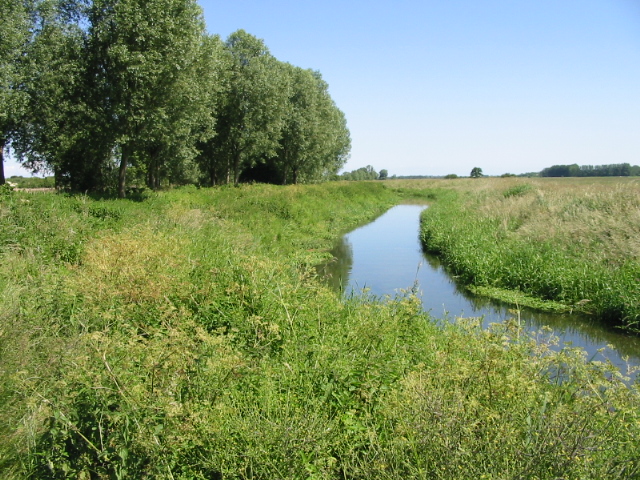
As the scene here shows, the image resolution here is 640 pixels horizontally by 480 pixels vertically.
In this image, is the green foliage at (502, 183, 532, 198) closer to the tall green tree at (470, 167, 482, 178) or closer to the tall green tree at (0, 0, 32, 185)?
the tall green tree at (0, 0, 32, 185)

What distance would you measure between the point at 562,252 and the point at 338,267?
6.08 meters

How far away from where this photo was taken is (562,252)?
1247 cm

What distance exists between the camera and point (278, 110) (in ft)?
103

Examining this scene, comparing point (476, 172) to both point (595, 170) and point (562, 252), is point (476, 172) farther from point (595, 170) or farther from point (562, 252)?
point (562, 252)

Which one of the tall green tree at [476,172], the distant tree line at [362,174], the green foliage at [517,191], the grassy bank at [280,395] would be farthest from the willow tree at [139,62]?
the tall green tree at [476,172]

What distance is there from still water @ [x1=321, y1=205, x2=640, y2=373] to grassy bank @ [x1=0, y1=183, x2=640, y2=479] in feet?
2.60

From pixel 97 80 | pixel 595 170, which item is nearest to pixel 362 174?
pixel 595 170

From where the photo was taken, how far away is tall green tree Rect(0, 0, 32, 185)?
1570cm

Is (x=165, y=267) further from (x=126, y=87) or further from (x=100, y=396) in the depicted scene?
(x=126, y=87)

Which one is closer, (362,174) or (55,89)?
(55,89)

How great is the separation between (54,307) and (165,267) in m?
1.39

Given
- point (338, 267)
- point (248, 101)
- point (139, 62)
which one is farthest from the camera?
point (248, 101)

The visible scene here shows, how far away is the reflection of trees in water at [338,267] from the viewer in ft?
38.8

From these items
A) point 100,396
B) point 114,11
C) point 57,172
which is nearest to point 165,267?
point 100,396
